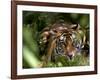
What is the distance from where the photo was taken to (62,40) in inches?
84.3

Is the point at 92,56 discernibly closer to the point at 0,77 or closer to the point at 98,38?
the point at 98,38

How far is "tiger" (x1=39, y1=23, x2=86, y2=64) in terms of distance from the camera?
2088 millimetres

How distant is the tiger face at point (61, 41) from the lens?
209 cm

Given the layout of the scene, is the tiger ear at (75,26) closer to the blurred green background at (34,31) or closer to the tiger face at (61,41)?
the tiger face at (61,41)

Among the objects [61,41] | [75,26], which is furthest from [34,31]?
[75,26]

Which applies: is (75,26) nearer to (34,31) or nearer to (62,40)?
(62,40)

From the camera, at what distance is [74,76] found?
2.19 metres

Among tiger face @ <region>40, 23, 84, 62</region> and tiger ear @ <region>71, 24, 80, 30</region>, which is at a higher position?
tiger ear @ <region>71, 24, 80, 30</region>

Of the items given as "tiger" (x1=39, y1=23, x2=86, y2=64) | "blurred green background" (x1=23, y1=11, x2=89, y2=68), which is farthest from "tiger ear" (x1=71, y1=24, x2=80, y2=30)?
"blurred green background" (x1=23, y1=11, x2=89, y2=68)

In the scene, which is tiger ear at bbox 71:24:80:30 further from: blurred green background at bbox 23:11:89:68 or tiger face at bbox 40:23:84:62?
blurred green background at bbox 23:11:89:68

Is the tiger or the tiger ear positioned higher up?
the tiger ear

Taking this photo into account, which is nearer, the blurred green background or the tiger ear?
the blurred green background

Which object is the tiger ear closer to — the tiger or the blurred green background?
the tiger

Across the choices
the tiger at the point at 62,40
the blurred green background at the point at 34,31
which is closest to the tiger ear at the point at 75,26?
the tiger at the point at 62,40
